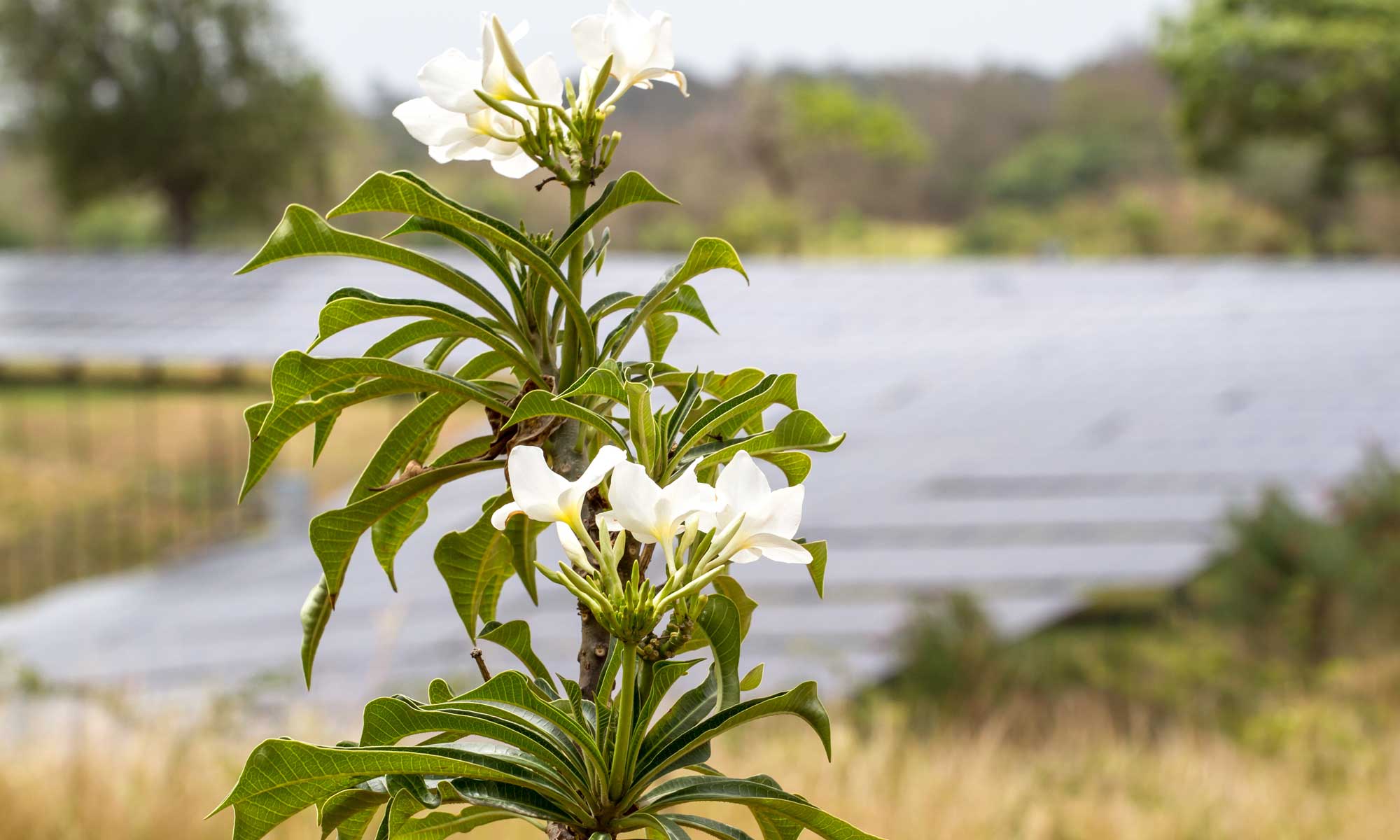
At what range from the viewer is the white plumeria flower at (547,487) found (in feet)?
1.81

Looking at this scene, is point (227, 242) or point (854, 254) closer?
point (227, 242)

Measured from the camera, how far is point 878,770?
289 cm

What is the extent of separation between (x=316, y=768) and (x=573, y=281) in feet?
1.06

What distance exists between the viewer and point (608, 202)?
69cm

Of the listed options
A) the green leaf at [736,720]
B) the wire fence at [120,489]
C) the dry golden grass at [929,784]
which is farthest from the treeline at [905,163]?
the green leaf at [736,720]

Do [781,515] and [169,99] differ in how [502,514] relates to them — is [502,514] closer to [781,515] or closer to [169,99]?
[781,515]

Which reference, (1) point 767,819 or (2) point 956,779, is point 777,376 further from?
(2) point 956,779

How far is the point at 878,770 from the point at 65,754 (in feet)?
6.53

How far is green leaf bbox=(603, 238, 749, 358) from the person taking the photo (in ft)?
2.28

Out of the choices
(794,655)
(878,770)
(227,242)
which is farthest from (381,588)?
(227,242)

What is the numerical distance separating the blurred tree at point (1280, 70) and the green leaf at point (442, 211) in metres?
16.3

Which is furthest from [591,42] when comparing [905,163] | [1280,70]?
[905,163]

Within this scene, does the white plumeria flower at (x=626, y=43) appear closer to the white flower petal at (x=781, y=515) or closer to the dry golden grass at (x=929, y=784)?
the white flower petal at (x=781, y=515)

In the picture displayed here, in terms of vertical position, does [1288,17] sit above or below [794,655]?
above
